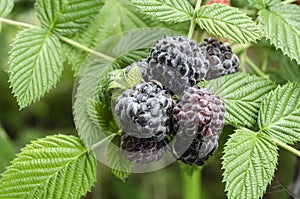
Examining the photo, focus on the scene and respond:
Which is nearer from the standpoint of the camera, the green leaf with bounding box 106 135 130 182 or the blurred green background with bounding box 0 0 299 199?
the green leaf with bounding box 106 135 130 182

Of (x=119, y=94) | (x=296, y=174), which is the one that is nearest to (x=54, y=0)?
(x=119, y=94)

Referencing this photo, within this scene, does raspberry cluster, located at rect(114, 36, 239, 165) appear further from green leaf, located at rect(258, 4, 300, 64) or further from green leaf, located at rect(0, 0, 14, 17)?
green leaf, located at rect(0, 0, 14, 17)

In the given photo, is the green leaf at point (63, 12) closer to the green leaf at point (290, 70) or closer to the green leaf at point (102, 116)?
the green leaf at point (102, 116)

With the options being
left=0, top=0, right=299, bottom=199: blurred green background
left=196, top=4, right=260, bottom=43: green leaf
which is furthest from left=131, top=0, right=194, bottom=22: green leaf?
left=0, top=0, right=299, bottom=199: blurred green background

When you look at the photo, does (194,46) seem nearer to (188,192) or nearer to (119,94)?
(119,94)

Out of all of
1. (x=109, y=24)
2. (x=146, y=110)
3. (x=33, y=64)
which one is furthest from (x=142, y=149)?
(x=109, y=24)

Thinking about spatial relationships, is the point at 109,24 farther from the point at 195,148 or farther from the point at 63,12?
the point at 195,148

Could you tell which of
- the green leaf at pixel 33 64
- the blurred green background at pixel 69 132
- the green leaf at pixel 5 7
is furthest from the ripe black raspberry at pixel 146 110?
the blurred green background at pixel 69 132
